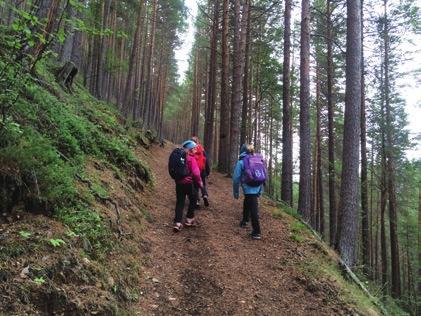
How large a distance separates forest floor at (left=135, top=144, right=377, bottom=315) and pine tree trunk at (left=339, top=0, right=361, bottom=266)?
48.8 inches

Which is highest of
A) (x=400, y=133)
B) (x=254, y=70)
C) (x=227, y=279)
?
(x=254, y=70)

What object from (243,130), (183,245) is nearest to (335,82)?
(243,130)

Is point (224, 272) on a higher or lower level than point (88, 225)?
lower

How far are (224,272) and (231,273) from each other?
120mm

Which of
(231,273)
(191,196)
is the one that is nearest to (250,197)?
(191,196)

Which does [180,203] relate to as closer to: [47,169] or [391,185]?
[47,169]

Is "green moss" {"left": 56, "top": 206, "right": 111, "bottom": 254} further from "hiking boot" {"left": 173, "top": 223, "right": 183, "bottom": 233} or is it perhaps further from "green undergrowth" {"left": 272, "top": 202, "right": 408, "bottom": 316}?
"green undergrowth" {"left": 272, "top": 202, "right": 408, "bottom": 316}

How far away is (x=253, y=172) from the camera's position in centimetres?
808

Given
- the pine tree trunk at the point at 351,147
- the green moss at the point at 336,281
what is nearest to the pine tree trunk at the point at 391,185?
the pine tree trunk at the point at 351,147

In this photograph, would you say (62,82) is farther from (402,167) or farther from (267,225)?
(402,167)

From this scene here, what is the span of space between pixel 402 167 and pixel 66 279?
75.6 ft

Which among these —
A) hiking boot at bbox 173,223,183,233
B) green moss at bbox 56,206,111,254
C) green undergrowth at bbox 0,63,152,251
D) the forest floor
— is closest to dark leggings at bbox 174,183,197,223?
hiking boot at bbox 173,223,183,233

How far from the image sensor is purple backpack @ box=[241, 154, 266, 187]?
8039 mm

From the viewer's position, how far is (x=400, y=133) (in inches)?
822
